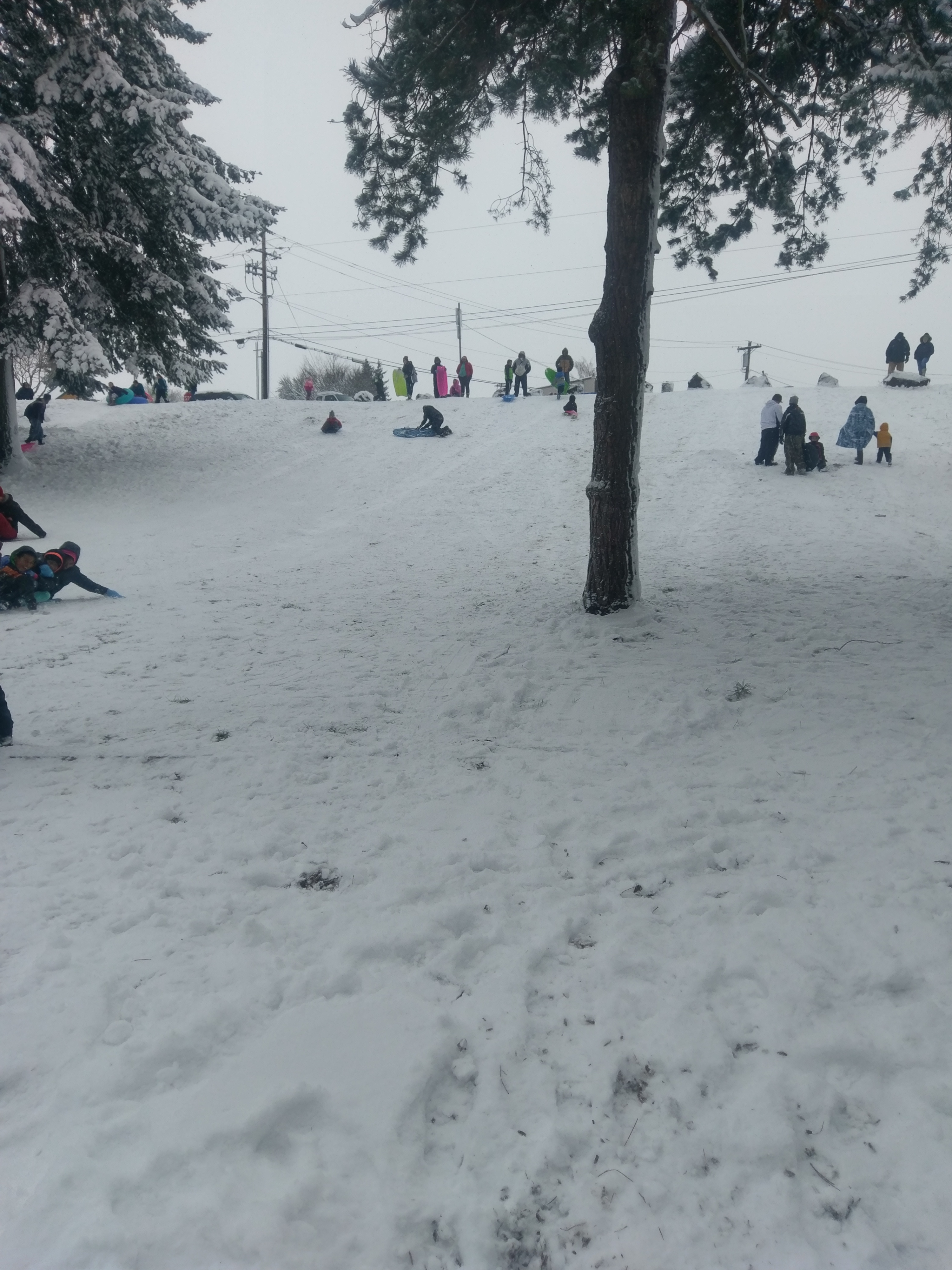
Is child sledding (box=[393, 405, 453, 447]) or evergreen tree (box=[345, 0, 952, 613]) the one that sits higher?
evergreen tree (box=[345, 0, 952, 613])

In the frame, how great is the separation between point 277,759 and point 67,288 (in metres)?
14.3

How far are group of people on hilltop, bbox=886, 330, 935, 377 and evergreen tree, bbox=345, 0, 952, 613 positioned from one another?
15660 millimetres

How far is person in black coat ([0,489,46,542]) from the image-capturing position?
457 inches

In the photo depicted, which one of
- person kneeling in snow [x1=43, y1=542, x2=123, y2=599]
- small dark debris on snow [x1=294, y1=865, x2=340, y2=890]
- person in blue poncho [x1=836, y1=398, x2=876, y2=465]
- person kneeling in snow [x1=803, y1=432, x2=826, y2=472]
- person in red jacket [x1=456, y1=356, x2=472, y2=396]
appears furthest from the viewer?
person in red jacket [x1=456, y1=356, x2=472, y2=396]

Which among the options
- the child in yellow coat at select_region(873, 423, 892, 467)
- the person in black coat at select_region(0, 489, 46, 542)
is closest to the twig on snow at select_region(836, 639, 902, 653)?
the child in yellow coat at select_region(873, 423, 892, 467)

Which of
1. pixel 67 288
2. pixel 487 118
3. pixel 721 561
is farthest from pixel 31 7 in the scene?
pixel 721 561

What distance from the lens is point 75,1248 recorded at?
86.5 inches

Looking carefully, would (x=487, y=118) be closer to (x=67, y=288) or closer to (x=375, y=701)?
(x=375, y=701)

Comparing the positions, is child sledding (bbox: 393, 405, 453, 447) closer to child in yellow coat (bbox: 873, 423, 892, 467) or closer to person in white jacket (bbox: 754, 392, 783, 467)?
person in white jacket (bbox: 754, 392, 783, 467)

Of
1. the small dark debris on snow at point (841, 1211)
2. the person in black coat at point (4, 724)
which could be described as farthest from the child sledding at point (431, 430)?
the small dark debris on snow at point (841, 1211)

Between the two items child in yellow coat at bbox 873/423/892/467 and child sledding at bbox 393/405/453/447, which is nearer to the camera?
child in yellow coat at bbox 873/423/892/467

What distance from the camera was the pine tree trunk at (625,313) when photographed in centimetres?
679

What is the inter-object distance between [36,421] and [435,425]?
10037 mm

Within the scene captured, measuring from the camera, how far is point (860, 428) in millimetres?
16906
